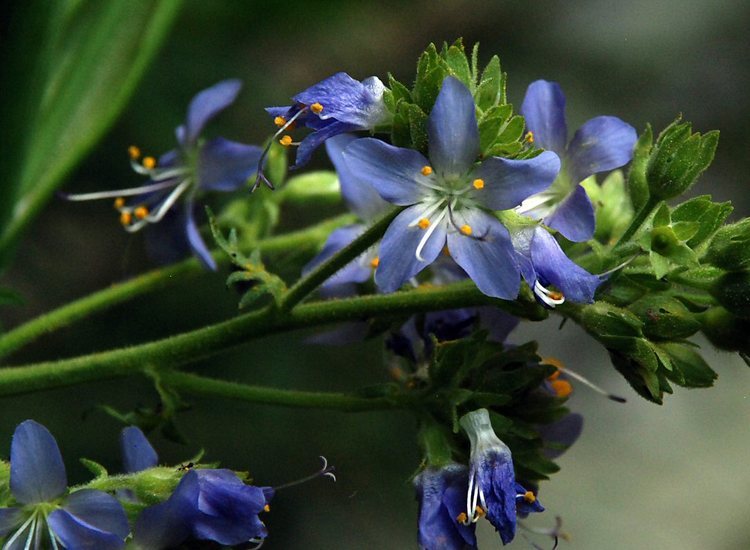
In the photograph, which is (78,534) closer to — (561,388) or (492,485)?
(492,485)

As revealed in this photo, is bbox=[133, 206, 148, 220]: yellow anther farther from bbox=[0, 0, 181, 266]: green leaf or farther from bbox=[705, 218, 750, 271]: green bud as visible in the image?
bbox=[705, 218, 750, 271]: green bud

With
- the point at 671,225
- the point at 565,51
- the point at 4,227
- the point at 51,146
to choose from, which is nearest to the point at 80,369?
the point at 4,227

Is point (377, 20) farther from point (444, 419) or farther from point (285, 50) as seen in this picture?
point (444, 419)

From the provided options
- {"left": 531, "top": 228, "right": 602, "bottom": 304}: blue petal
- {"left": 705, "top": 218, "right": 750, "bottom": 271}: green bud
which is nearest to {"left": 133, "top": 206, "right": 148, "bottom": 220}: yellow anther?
{"left": 531, "top": 228, "right": 602, "bottom": 304}: blue petal

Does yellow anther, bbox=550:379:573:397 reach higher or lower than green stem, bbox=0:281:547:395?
lower

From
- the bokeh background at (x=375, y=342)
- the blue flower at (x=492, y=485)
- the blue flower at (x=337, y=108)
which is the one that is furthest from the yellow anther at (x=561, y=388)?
the bokeh background at (x=375, y=342)

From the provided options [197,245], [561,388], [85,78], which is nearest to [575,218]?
[561,388]

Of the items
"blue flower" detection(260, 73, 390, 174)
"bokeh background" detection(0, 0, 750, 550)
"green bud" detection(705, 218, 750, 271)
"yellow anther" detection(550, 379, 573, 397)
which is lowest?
"bokeh background" detection(0, 0, 750, 550)
